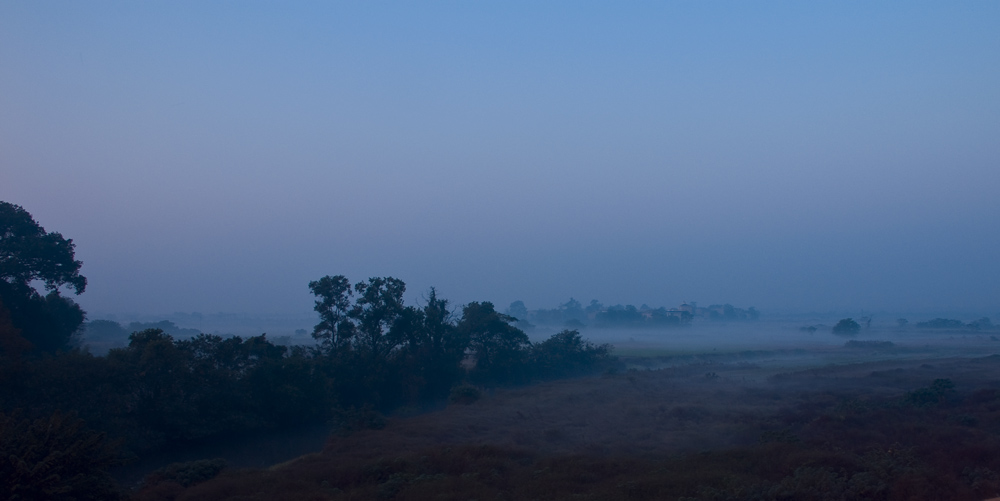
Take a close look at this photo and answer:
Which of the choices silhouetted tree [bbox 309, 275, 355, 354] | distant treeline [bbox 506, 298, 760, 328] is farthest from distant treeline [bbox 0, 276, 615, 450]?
distant treeline [bbox 506, 298, 760, 328]

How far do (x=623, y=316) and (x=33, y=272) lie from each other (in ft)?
421

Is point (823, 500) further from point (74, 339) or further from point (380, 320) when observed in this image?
point (74, 339)

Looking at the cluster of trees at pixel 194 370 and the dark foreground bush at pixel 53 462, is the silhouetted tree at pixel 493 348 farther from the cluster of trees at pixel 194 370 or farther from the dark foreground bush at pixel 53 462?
the dark foreground bush at pixel 53 462

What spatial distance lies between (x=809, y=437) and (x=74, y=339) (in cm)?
4923

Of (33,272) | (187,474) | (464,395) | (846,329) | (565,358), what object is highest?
(33,272)

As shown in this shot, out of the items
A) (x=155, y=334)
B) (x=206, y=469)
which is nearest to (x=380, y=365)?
(x=155, y=334)

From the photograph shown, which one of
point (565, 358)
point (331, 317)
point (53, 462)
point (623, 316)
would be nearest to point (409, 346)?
point (331, 317)

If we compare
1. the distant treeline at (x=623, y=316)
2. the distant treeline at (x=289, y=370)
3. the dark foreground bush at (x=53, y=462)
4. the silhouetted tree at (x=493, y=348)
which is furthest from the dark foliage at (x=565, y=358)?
the distant treeline at (x=623, y=316)

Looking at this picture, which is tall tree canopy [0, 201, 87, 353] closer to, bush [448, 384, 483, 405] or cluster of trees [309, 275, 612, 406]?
cluster of trees [309, 275, 612, 406]

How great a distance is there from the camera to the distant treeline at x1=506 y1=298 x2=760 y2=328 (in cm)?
14288

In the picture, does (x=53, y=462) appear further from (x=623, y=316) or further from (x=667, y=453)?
(x=623, y=316)

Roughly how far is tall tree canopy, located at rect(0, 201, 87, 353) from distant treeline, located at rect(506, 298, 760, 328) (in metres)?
85.6

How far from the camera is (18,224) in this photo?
3397cm

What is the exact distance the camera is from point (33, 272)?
114 feet
